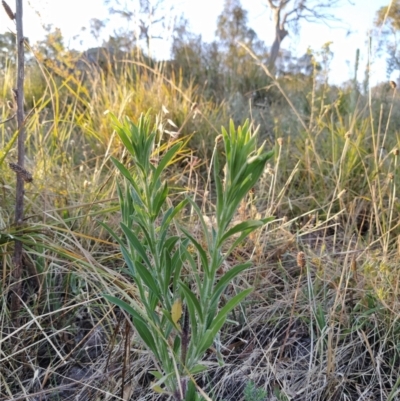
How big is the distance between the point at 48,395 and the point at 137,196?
0.66 metres

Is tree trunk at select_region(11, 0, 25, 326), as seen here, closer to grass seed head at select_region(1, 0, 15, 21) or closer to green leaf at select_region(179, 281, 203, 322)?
grass seed head at select_region(1, 0, 15, 21)

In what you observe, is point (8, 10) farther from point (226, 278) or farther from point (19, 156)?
point (226, 278)

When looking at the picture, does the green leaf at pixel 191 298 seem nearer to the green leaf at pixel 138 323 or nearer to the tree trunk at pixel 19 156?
the green leaf at pixel 138 323

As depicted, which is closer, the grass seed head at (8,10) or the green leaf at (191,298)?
the green leaf at (191,298)

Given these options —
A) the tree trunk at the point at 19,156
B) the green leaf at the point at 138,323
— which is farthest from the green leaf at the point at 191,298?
the tree trunk at the point at 19,156

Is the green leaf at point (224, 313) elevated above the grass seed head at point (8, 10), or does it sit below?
below

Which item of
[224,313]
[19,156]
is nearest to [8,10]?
[19,156]

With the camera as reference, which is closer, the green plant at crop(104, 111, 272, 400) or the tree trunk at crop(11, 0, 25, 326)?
the green plant at crop(104, 111, 272, 400)

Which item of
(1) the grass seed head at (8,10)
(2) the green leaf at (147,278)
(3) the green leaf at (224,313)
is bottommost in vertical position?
(3) the green leaf at (224,313)

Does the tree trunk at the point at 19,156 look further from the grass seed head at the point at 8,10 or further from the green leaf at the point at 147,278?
the green leaf at the point at 147,278

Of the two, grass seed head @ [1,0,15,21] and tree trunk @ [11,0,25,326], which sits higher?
grass seed head @ [1,0,15,21]

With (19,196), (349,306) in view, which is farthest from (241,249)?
(19,196)

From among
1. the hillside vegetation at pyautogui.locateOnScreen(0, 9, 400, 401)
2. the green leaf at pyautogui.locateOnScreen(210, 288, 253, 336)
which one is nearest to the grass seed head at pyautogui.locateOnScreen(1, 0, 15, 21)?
the hillside vegetation at pyautogui.locateOnScreen(0, 9, 400, 401)

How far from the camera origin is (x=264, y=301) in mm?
1351
